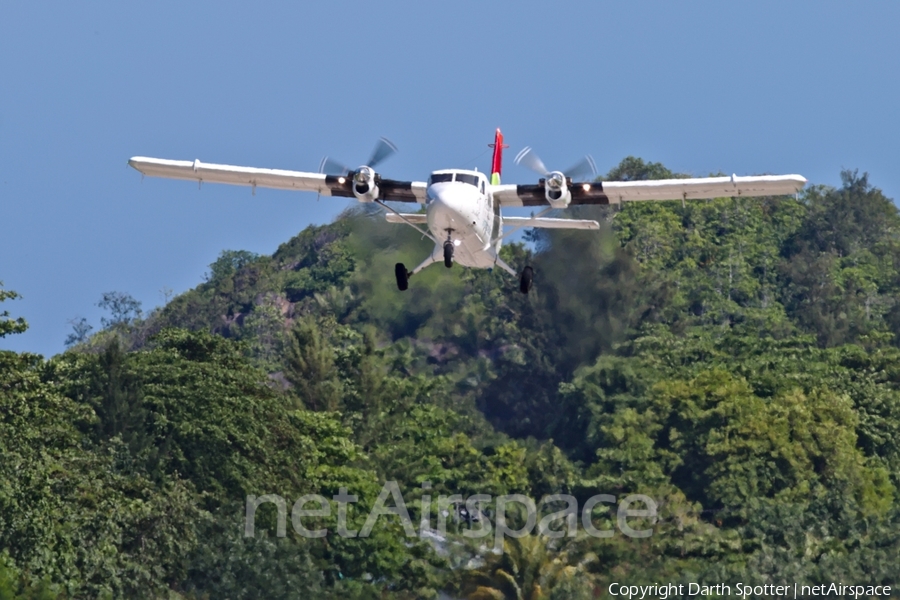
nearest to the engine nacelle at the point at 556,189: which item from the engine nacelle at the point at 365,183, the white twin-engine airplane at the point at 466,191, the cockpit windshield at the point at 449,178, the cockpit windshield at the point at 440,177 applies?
the white twin-engine airplane at the point at 466,191

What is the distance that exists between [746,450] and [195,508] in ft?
78.3

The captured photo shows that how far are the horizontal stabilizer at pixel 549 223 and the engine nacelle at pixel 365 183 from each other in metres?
2.94

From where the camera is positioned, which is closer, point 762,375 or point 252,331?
point 762,375

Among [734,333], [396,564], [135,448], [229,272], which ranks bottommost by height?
[396,564]

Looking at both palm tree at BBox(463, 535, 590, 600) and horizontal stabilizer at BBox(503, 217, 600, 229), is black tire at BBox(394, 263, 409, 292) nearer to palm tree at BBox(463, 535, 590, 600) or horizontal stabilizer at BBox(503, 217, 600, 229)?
horizontal stabilizer at BBox(503, 217, 600, 229)

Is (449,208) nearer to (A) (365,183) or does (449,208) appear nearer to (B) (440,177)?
(B) (440,177)

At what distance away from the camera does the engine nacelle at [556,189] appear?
37.6m

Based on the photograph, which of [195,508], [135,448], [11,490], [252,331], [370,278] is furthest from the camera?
[252,331]

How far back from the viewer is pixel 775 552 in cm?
4997

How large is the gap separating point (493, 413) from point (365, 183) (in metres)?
49.9

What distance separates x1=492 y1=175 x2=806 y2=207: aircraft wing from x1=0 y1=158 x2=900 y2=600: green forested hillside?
10910mm

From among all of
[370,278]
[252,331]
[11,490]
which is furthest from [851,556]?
[252,331]

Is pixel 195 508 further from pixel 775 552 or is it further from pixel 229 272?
pixel 229 272

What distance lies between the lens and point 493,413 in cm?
8662
